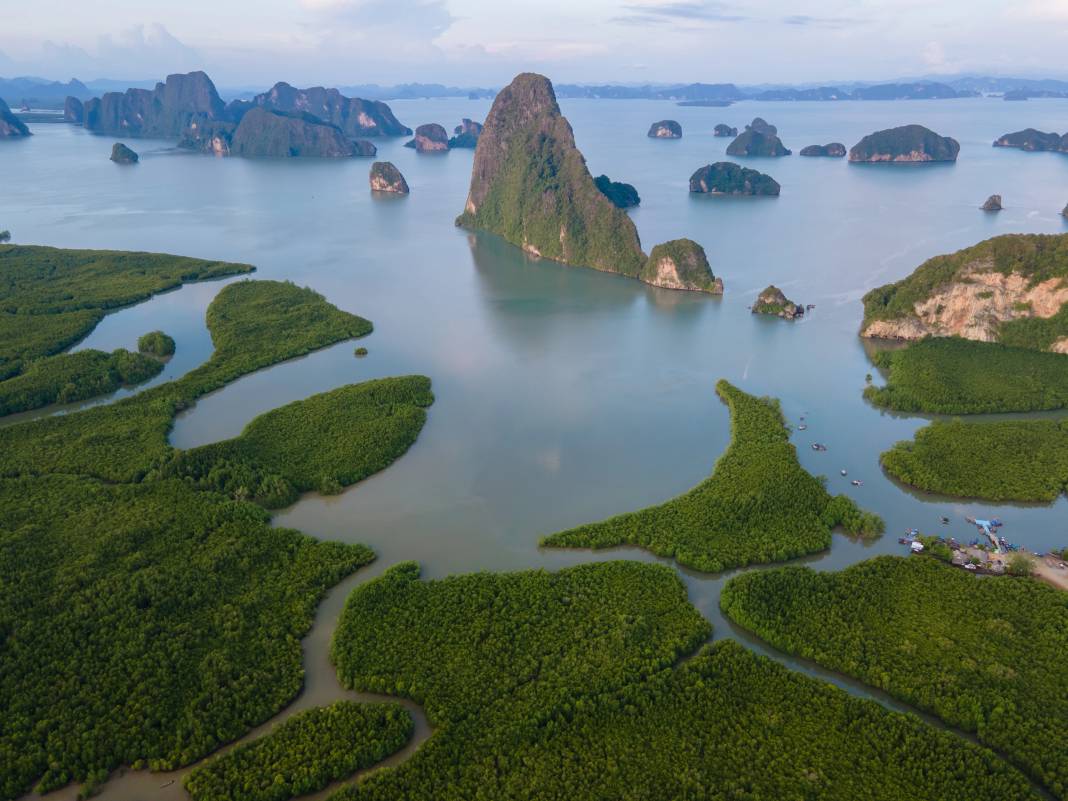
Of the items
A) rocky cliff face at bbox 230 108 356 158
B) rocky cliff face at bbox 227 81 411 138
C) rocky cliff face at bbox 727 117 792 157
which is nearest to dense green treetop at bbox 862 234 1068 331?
rocky cliff face at bbox 727 117 792 157

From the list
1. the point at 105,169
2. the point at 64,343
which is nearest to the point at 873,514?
the point at 64,343

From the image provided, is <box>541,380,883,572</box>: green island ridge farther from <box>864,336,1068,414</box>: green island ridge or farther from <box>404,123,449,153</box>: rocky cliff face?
<box>404,123,449,153</box>: rocky cliff face

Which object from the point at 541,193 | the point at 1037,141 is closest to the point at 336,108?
the point at 541,193

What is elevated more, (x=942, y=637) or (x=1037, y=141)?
(x=1037, y=141)

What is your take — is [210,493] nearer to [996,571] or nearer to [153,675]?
[153,675]

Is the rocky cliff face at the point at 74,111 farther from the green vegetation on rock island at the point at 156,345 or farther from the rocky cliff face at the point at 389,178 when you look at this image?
the green vegetation on rock island at the point at 156,345

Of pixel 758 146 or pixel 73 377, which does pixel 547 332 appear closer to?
pixel 73 377

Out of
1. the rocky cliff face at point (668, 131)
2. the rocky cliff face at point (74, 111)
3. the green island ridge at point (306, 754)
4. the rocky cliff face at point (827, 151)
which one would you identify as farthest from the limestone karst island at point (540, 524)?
the rocky cliff face at point (74, 111)
